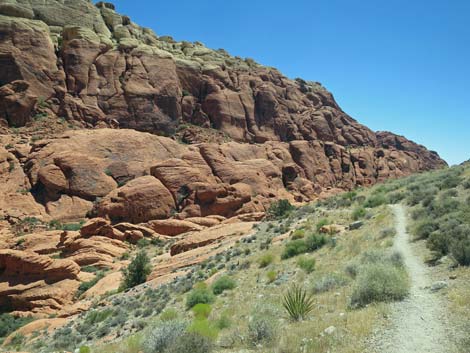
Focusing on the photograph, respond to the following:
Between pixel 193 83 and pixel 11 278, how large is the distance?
4682 centimetres

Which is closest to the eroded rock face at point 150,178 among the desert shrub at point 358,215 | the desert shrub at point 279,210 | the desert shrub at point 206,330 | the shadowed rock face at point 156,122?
the shadowed rock face at point 156,122

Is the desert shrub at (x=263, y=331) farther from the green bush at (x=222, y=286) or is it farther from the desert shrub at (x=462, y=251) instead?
the green bush at (x=222, y=286)

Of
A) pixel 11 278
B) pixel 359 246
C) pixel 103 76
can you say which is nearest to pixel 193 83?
pixel 103 76

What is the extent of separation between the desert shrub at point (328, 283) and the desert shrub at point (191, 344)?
3910mm

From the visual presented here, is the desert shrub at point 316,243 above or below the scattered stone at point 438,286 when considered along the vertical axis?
above

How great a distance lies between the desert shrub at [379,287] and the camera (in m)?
8.44

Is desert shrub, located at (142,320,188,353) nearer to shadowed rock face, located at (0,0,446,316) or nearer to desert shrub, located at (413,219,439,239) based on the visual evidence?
desert shrub, located at (413,219,439,239)

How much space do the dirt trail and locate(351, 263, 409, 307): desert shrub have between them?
10.1 inches

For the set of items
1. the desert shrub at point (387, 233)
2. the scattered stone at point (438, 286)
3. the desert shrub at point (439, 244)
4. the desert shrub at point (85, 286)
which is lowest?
the desert shrub at point (85, 286)

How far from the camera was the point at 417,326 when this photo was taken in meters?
6.87

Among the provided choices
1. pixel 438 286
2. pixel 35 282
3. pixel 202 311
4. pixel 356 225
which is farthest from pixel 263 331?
pixel 35 282

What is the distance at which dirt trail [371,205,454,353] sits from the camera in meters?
6.20

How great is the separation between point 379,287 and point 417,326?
65.2 inches

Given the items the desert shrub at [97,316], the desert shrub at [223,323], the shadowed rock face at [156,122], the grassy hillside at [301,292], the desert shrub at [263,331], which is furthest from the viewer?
the shadowed rock face at [156,122]
